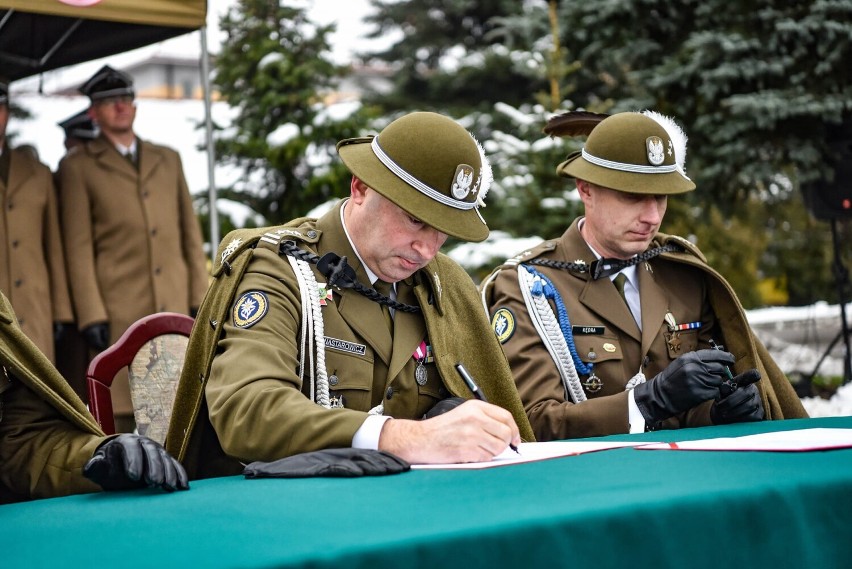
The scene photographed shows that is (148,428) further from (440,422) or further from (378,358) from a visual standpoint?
(440,422)

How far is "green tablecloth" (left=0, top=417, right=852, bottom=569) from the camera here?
1.47 m

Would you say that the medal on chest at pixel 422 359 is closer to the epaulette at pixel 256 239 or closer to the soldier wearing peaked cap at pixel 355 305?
the soldier wearing peaked cap at pixel 355 305

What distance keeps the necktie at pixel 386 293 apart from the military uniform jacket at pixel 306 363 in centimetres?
2

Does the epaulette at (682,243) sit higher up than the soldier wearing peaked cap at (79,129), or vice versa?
the soldier wearing peaked cap at (79,129)

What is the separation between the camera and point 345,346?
2.79 m

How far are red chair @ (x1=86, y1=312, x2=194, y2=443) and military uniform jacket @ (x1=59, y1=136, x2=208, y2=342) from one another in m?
2.43

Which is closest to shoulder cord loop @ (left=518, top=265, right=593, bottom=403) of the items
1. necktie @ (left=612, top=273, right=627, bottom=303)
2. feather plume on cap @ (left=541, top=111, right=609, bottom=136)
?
necktie @ (left=612, top=273, right=627, bottom=303)

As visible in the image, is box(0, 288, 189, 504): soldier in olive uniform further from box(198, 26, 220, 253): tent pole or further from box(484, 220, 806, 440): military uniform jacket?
box(198, 26, 220, 253): tent pole

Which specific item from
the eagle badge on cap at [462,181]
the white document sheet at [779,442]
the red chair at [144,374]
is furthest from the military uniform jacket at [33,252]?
the white document sheet at [779,442]

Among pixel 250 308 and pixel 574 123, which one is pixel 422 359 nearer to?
pixel 250 308

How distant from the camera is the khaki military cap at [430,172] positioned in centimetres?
266

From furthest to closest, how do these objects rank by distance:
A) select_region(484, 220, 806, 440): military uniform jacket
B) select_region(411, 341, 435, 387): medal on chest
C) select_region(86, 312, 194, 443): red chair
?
1. select_region(484, 220, 806, 440): military uniform jacket
2. select_region(86, 312, 194, 443): red chair
3. select_region(411, 341, 435, 387): medal on chest

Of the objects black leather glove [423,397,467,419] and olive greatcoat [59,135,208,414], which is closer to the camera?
black leather glove [423,397,467,419]

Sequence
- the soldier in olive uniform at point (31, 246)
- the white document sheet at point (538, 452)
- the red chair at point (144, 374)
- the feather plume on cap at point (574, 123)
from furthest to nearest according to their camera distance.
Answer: the soldier in olive uniform at point (31, 246) < the feather plume on cap at point (574, 123) < the red chair at point (144, 374) < the white document sheet at point (538, 452)
